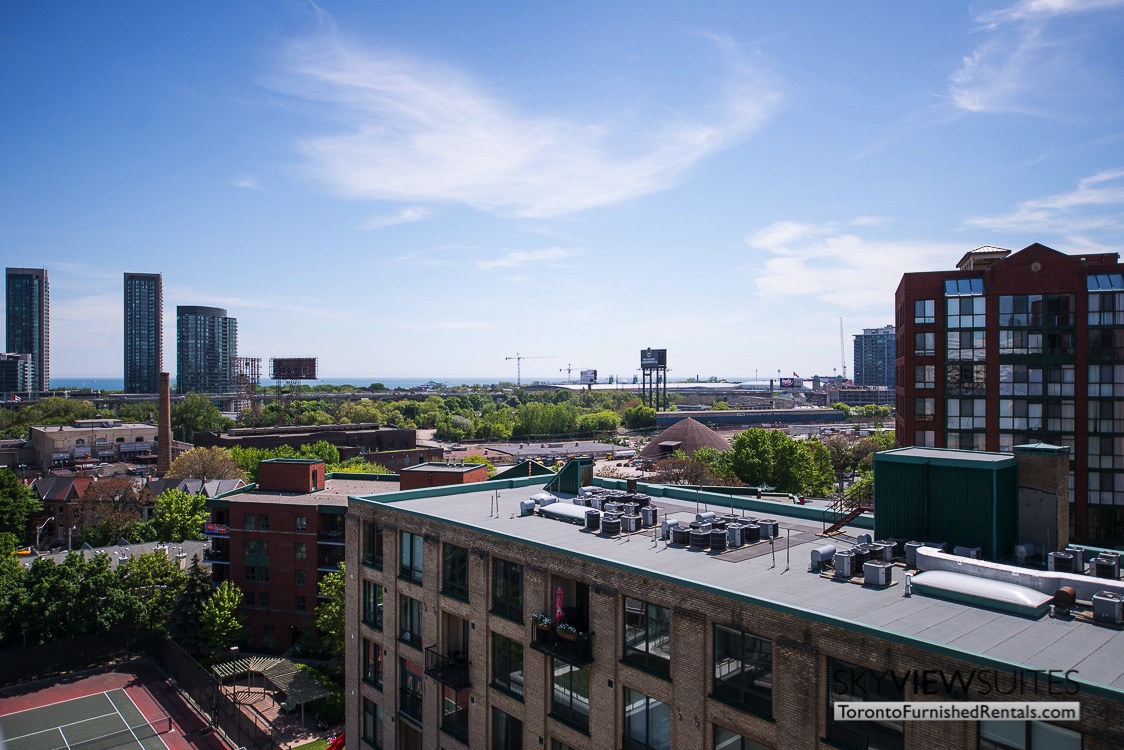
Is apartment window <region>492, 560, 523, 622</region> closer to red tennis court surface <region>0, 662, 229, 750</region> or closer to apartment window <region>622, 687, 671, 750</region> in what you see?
apartment window <region>622, 687, 671, 750</region>

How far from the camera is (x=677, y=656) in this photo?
19000 millimetres

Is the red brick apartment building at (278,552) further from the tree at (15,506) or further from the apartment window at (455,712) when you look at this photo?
the tree at (15,506)

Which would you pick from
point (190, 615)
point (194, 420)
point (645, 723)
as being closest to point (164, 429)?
point (194, 420)

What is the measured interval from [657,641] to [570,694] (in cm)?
450

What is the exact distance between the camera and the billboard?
175125 millimetres

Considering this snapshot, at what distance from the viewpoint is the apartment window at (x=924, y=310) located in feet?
200

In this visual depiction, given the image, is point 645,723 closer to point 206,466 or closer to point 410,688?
point 410,688

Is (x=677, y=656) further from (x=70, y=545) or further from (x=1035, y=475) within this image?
(x=70, y=545)

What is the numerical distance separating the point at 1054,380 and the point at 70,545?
103 m

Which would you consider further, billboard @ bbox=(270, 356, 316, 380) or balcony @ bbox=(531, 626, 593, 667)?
billboard @ bbox=(270, 356, 316, 380)

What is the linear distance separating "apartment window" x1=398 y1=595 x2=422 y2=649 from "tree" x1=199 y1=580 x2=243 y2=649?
3514cm

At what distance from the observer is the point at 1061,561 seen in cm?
1908

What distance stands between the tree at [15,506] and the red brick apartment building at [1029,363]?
344ft

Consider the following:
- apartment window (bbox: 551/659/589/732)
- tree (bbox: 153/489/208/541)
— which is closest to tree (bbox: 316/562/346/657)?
apartment window (bbox: 551/659/589/732)
